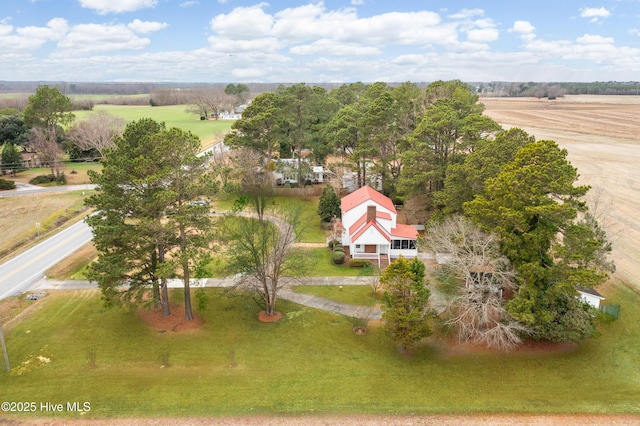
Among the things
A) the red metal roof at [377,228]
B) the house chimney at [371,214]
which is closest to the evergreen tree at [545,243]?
the red metal roof at [377,228]

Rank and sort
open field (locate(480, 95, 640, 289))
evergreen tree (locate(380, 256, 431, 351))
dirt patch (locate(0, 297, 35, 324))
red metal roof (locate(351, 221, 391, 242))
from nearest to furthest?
evergreen tree (locate(380, 256, 431, 351))
dirt patch (locate(0, 297, 35, 324))
red metal roof (locate(351, 221, 391, 242))
open field (locate(480, 95, 640, 289))

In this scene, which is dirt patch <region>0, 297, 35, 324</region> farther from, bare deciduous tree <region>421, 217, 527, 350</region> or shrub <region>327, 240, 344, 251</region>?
bare deciduous tree <region>421, 217, 527, 350</region>

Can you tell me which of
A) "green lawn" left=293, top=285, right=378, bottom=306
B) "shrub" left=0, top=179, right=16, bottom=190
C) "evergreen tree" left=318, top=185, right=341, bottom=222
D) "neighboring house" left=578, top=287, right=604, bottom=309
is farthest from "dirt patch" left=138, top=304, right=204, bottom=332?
"shrub" left=0, top=179, right=16, bottom=190

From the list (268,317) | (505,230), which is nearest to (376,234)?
(268,317)

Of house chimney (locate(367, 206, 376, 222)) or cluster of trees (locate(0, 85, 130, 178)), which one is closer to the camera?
house chimney (locate(367, 206, 376, 222))

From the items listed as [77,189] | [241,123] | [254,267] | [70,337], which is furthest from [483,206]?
[77,189]

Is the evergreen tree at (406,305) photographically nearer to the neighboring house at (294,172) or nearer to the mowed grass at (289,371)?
the mowed grass at (289,371)
